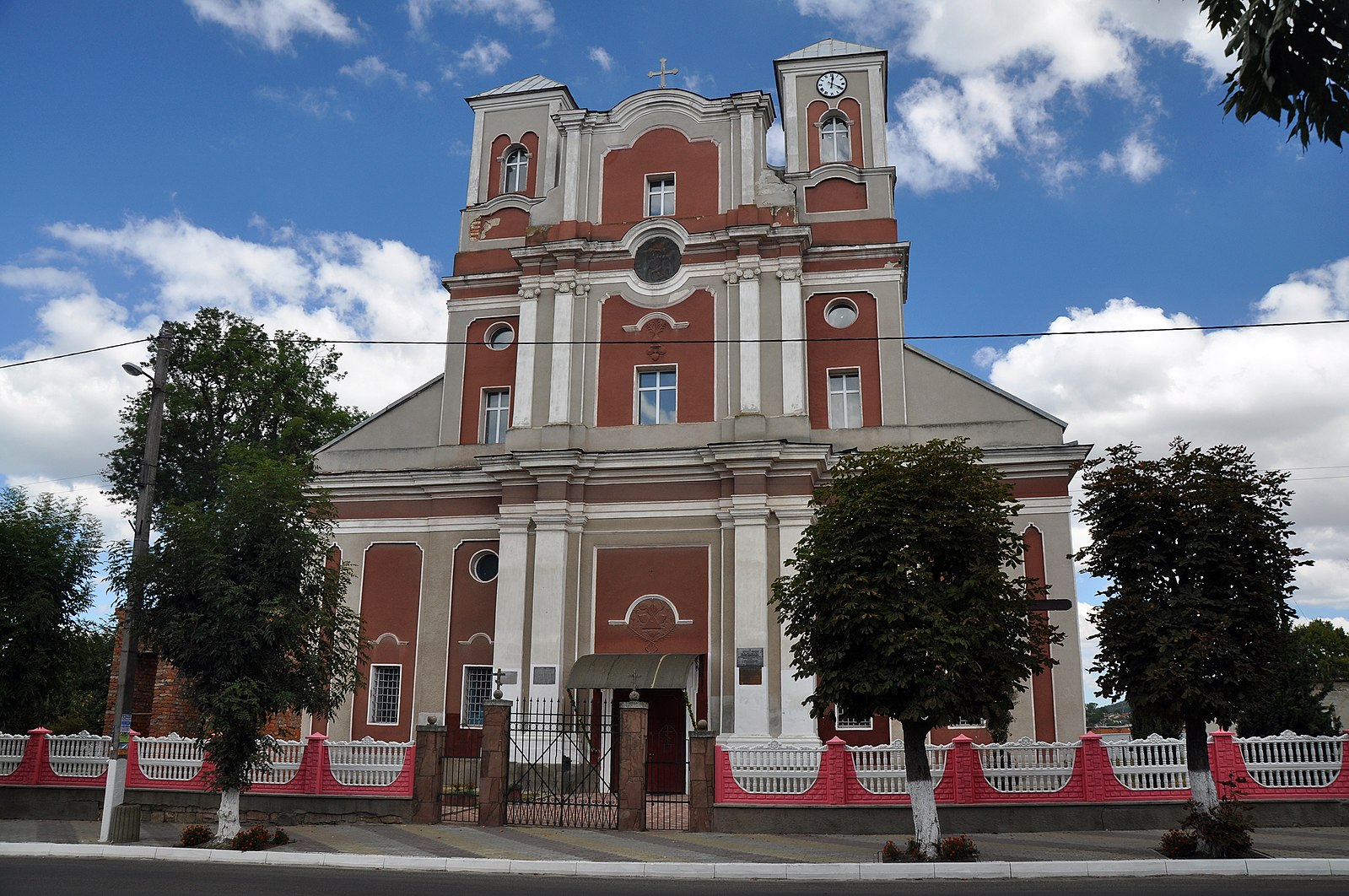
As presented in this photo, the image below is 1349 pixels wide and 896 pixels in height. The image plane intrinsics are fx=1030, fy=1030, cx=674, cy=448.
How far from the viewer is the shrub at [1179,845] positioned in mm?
14352

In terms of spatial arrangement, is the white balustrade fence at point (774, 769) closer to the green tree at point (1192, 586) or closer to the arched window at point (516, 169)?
the green tree at point (1192, 586)

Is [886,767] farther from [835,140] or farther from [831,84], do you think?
[831,84]

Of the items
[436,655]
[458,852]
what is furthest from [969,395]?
[458,852]

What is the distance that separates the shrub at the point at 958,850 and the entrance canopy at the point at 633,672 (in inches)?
363

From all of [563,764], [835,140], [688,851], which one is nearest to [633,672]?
[563,764]

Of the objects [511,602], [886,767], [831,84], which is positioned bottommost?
[886,767]

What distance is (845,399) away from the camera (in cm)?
2667

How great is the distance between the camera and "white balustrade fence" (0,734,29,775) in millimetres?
20344

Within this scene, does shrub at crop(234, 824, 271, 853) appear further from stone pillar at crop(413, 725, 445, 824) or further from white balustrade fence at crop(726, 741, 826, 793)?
white balustrade fence at crop(726, 741, 826, 793)

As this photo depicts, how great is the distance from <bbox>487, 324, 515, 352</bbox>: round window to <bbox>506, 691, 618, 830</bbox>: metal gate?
33.1 ft

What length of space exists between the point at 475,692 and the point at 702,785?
31.6 ft

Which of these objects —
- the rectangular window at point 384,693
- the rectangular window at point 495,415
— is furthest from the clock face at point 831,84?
the rectangular window at point 384,693

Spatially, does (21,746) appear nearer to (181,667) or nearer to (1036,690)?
(181,667)

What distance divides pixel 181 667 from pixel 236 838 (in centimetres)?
316
